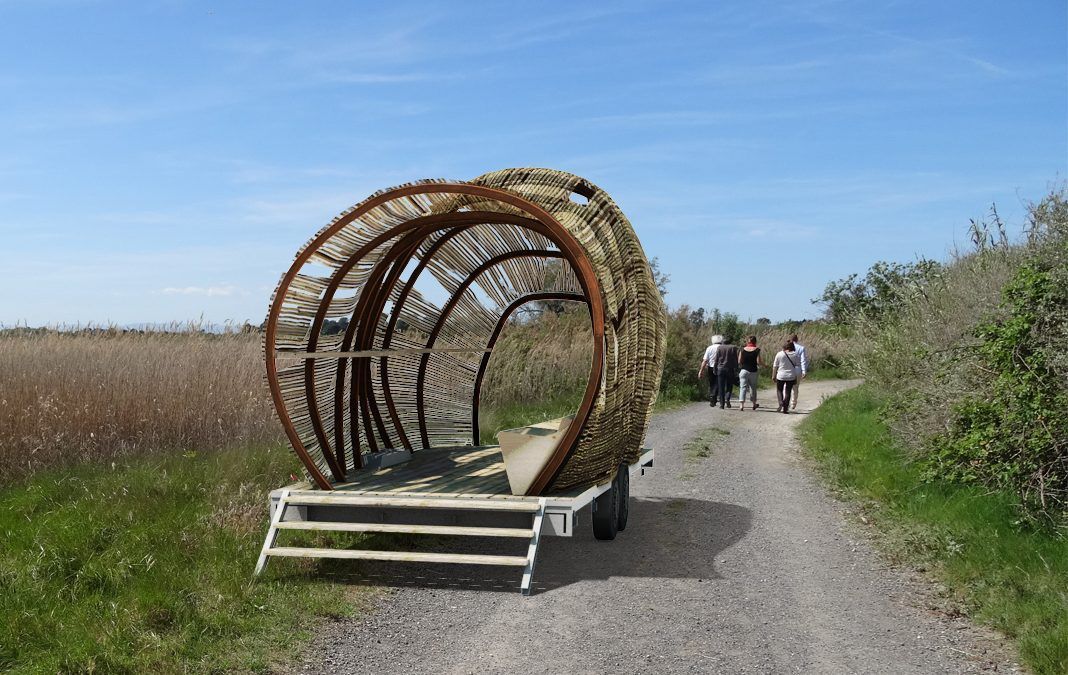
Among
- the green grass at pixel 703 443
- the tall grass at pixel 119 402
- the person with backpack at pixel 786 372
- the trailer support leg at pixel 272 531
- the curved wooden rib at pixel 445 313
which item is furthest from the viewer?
the person with backpack at pixel 786 372

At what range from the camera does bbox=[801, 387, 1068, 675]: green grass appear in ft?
18.3

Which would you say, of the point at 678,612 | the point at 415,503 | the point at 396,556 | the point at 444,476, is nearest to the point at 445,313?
the point at 444,476

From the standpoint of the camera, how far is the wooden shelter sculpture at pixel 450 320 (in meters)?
7.27

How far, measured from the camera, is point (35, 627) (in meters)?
5.36

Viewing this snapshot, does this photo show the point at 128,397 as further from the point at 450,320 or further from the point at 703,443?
the point at 703,443

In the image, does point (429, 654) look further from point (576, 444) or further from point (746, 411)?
point (746, 411)

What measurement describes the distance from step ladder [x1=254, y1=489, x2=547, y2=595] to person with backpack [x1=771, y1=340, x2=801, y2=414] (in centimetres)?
1304

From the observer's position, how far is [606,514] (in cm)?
785

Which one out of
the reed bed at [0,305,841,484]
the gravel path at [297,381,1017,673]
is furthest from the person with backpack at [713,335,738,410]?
the gravel path at [297,381,1017,673]

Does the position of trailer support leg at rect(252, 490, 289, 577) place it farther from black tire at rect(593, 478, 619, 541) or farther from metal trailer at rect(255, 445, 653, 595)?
black tire at rect(593, 478, 619, 541)

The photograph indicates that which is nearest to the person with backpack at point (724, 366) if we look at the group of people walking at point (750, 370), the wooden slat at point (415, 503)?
the group of people walking at point (750, 370)

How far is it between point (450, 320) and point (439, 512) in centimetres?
328

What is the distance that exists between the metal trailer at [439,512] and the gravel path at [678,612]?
23cm

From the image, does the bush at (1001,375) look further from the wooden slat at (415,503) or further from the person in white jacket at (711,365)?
the person in white jacket at (711,365)
